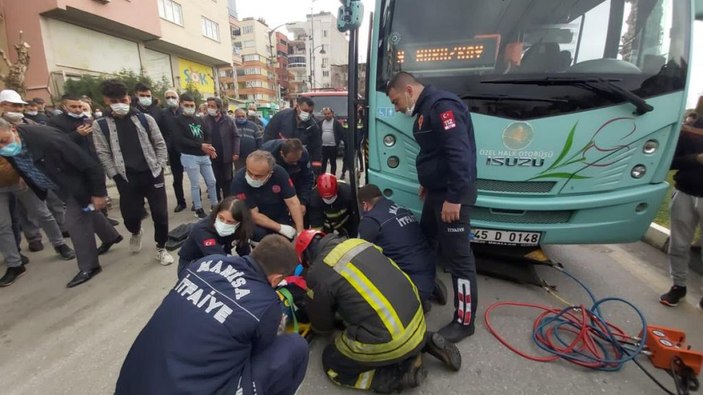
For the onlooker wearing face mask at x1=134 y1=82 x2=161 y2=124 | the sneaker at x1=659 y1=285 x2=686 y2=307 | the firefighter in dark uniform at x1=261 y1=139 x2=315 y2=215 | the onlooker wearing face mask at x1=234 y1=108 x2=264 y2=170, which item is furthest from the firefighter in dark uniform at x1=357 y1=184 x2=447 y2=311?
the onlooker wearing face mask at x1=234 y1=108 x2=264 y2=170

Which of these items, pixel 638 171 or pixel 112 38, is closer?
pixel 638 171

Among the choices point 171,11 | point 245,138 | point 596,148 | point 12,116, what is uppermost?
point 171,11

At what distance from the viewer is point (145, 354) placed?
1.20 metres

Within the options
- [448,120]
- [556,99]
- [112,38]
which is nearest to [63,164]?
[448,120]

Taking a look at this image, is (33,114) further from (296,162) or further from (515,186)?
(515,186)

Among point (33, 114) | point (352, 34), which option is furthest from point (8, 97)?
point (352, 34)

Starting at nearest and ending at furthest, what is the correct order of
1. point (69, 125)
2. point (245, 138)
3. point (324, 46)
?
1. point (69, 125)
2. point (245, 138)
3. point (324, 46)

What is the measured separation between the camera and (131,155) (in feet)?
10.1

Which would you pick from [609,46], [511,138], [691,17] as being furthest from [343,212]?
[691,17]

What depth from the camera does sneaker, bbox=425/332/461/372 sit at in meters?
1.88

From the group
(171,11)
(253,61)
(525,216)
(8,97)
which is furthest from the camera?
(253,61)

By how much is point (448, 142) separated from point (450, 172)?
0.18 m

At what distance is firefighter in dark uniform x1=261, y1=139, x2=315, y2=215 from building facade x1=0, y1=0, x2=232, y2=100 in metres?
13.6

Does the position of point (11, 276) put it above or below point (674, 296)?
below
